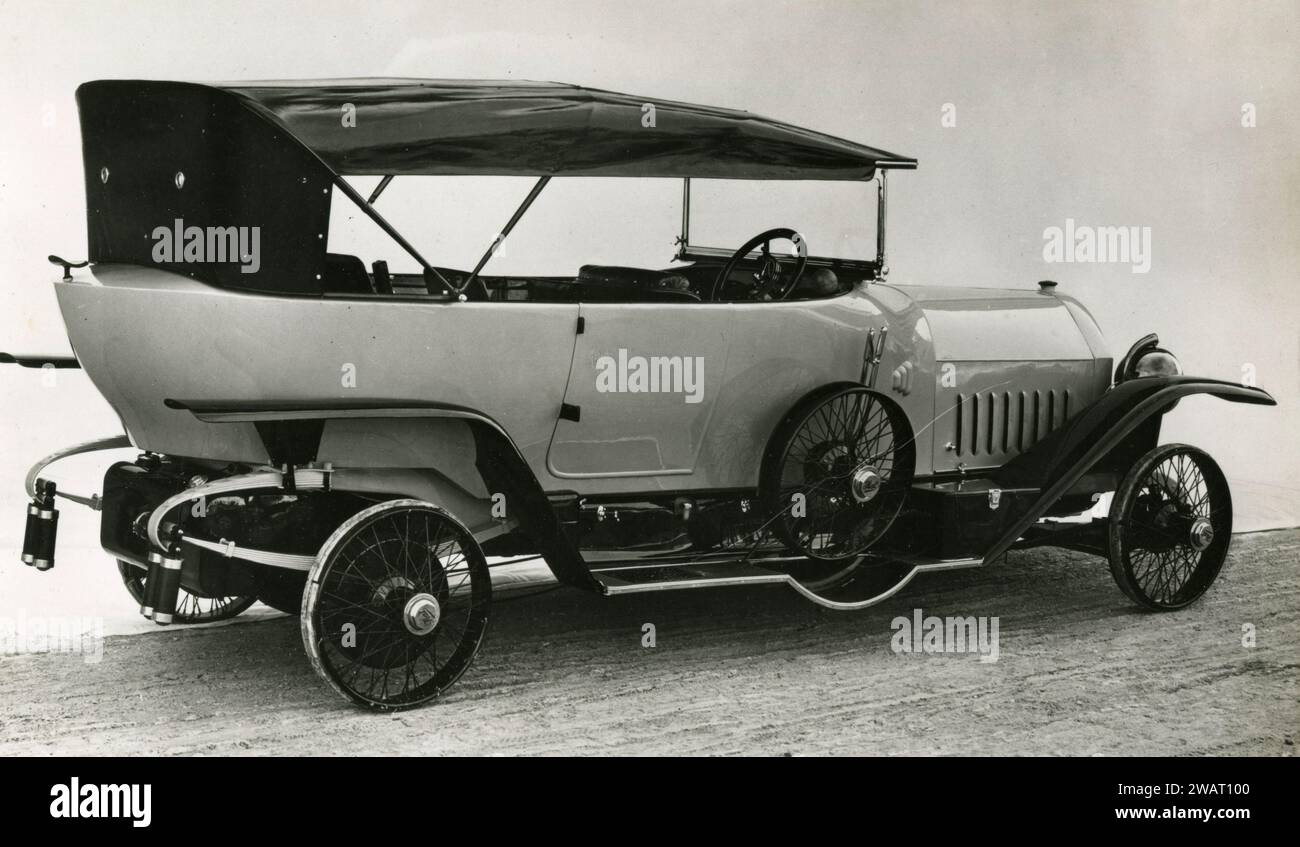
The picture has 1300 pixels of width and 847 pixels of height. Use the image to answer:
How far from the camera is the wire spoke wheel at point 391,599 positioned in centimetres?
511

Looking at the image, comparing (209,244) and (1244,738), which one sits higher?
(209,244)

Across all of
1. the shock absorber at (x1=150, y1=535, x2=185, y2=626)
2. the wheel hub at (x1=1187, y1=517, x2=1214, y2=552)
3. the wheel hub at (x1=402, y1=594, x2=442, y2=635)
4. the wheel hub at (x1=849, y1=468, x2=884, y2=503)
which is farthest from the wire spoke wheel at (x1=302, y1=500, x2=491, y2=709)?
the wheel hub at (x1=1187, y1=517, x2=1214, y2=552)

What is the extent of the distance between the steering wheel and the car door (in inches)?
17.1

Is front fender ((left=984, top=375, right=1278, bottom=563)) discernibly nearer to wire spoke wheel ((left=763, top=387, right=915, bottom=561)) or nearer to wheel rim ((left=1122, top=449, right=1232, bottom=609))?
wheel rim ((left=1122, top=449, right=1232, bottom=609))

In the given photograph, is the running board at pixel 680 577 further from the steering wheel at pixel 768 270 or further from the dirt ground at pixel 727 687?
the steering wheel at pixel 768 270

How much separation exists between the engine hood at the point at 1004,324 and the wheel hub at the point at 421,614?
2913 mm

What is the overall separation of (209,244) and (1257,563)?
6.27 meters

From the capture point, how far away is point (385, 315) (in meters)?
5.33

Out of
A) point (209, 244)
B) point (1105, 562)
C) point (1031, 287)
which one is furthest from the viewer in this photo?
point (1105, 562)

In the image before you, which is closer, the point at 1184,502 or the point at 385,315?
the point at 385,315

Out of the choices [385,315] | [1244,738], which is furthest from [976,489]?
[385,315]

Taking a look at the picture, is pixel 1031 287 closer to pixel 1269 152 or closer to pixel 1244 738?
pixel 1269 152

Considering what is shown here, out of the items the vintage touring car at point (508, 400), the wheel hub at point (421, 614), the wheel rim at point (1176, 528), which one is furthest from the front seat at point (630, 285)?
the wheel rim at point (1176, 528)

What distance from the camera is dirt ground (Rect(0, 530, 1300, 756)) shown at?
16.7ft
